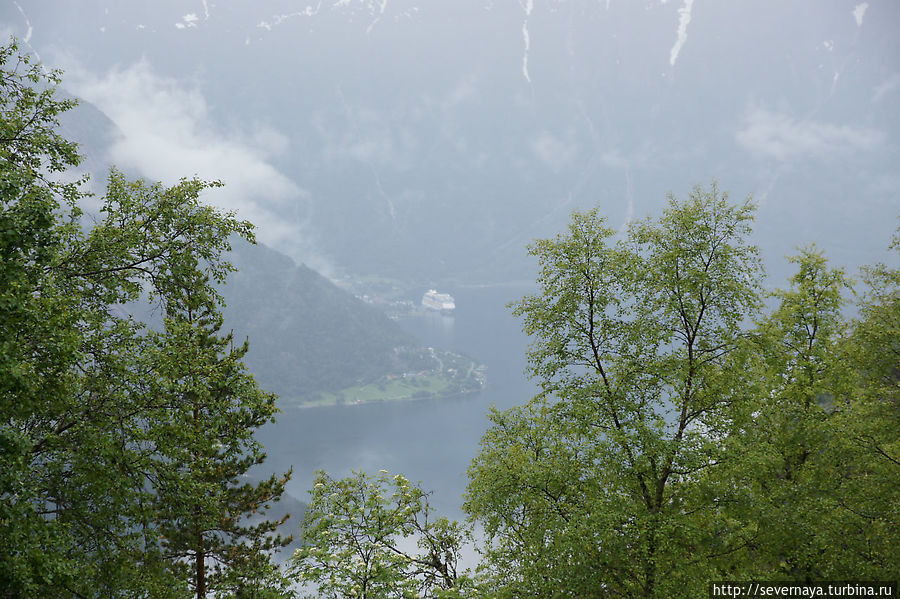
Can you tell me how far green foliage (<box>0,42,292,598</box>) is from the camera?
10109 millimetres

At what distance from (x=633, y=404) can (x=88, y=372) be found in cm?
1287

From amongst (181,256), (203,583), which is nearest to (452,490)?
(203,583)

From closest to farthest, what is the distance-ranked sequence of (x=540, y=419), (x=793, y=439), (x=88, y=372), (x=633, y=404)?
(x=88, y=372) → (x=633, y=404) → (x=793, y=439) → (x=540, y=419)

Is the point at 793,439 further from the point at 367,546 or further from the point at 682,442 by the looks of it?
the point at 367,546

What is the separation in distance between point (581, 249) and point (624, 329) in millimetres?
2596

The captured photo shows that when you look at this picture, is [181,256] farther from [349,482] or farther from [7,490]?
[349,482]

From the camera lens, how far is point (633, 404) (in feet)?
52.9

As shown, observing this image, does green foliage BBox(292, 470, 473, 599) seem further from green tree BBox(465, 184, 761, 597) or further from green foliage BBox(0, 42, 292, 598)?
green foliage BBox(0, 42, 292, 598)

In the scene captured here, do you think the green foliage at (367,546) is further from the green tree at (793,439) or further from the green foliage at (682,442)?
the green tree at (793,439)

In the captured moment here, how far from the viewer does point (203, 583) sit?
68.8 ft

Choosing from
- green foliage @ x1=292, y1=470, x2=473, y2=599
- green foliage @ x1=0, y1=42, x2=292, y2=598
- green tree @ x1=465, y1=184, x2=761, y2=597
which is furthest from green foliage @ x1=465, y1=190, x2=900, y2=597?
green foliage @ x1=0, y1=42, x2=292, y2=598

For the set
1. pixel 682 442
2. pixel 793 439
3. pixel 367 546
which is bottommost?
pixel 367 546

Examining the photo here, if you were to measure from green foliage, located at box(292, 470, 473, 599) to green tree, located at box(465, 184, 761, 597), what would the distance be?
271cm

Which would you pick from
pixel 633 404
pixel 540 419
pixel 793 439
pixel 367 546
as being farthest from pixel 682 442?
pixel 367 546
